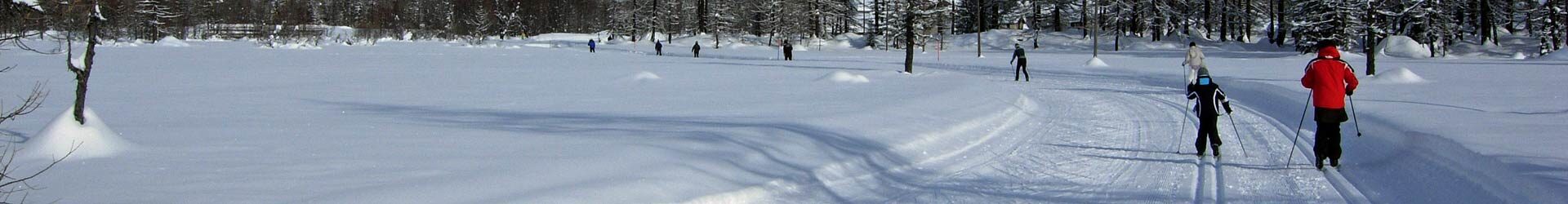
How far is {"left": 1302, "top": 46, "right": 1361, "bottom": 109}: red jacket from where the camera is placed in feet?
25.5

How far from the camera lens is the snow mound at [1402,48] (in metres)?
42.2

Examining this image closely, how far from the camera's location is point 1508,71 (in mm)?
24641

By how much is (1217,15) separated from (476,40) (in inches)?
→ 2029

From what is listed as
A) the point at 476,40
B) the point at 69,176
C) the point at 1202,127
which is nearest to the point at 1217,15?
the point at 476,40

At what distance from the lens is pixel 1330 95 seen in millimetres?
7793

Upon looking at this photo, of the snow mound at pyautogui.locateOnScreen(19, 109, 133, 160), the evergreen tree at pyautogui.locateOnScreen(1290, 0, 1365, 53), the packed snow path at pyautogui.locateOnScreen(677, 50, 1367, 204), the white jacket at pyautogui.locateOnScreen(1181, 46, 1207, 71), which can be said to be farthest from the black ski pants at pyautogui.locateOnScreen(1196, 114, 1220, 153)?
the evergreen tree at pyautogui.locateOnScreen(1290, 0, 1365, 53)

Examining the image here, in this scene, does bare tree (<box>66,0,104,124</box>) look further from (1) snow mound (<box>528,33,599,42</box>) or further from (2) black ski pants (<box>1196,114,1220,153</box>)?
(1) snow mound (<box>528,33,599,42</box>)

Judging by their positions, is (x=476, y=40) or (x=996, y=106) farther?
(x=476, y=40)

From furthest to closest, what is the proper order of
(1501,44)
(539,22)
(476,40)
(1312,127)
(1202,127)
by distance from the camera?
1. (539,22)
2. (476,40)
3. (1501,44)
4. (1312,127)
5. (1202,127)

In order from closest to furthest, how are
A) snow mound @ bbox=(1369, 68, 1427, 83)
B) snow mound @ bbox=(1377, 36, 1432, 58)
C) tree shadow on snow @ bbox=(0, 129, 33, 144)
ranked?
tree shadow on snow @ bbox=(0, 129, 33, 144), snow mound @ bbox=(1369, 68, 1427, 83), snow mound @ bbox=(1377, 36, 1432, 58)

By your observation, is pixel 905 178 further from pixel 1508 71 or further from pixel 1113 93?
pixel 1508 71

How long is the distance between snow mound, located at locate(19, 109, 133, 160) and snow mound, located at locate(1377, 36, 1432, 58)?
45578mm

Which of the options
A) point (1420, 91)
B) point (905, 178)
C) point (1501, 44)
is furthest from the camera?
point (1501, 44)

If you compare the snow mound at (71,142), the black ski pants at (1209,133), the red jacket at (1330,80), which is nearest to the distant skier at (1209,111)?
the black ski pants at (1209,133)
